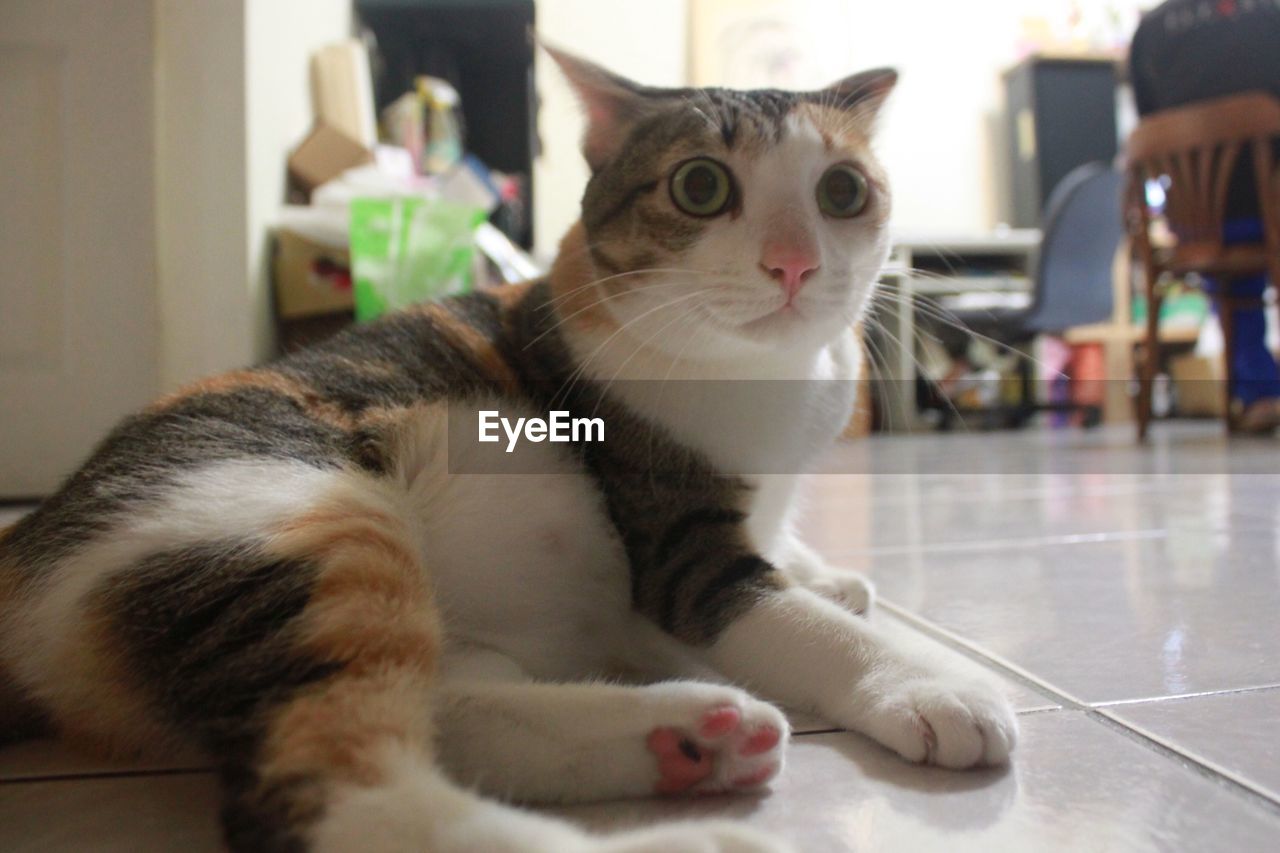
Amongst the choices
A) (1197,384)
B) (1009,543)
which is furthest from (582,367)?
(1197,384)

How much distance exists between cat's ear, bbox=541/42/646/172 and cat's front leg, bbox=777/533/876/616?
0.66m

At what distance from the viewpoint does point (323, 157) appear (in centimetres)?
308

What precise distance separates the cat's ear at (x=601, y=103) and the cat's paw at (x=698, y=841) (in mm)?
988

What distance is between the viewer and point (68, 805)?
728 millimetres

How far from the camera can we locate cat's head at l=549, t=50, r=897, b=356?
42.5 inches

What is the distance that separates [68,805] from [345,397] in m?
0.47

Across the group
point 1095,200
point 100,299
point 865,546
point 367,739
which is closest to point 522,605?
point 367,739

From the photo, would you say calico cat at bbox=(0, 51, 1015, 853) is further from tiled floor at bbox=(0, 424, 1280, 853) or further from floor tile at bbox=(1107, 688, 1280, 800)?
floor tile at bbox=(1107, 688, 1280, 800)

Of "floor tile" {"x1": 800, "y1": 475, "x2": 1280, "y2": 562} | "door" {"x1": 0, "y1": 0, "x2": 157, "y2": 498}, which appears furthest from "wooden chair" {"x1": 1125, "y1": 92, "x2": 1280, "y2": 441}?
"door" {"x1": 0, "y1": 0, "x2": 157, "y2": 498}

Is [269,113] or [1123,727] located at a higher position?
[269,113]

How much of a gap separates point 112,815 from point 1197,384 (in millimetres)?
7026

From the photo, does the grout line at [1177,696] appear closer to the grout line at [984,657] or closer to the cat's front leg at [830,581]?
the grout line at [984,657]

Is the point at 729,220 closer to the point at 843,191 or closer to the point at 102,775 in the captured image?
the point at 843,191

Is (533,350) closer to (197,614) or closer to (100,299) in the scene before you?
(197,614)
